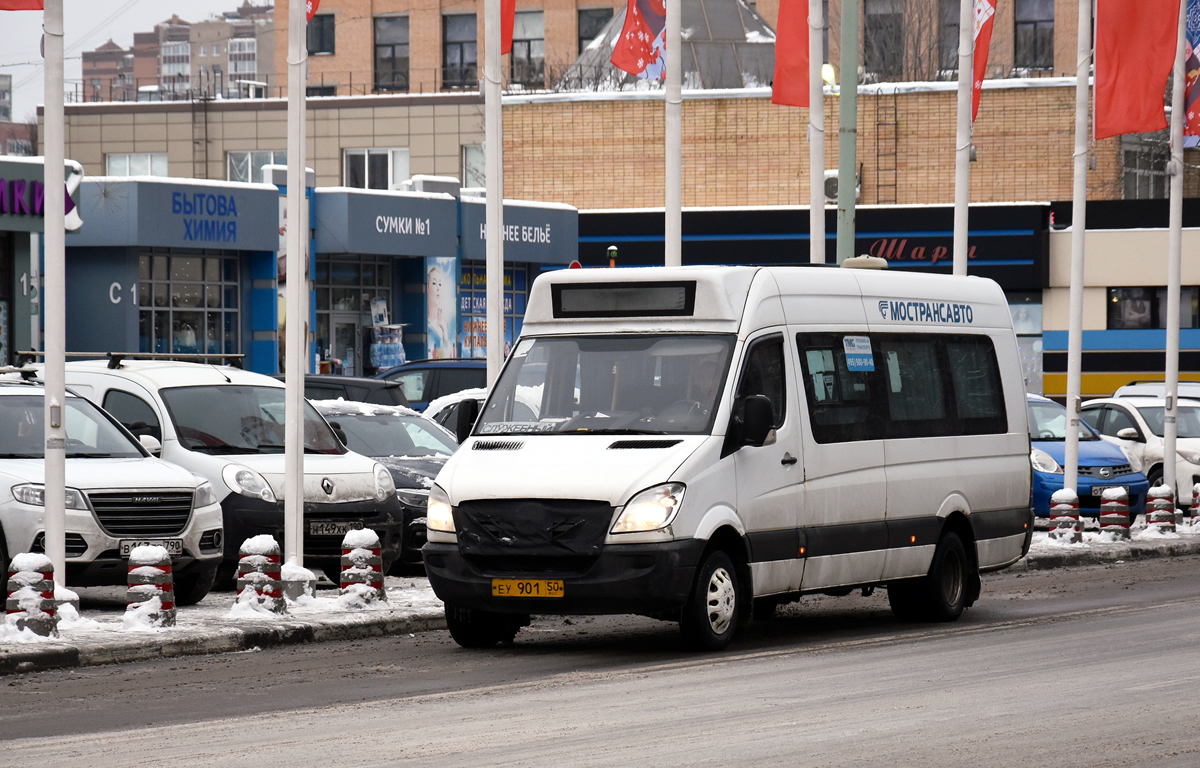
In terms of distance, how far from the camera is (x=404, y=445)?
749 inches

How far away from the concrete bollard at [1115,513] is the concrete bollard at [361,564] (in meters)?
10.7

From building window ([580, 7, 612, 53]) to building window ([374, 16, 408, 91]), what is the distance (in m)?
6.55

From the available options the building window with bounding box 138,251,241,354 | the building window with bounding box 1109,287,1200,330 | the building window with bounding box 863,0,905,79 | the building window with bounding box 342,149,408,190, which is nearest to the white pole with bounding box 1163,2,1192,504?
the building window with bounding box 138,251,241,354

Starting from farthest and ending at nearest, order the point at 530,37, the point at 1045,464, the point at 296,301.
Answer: the point at 530,37 → the point at 1045,464 → the point at 296,301

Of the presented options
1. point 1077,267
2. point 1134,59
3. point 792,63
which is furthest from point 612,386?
point 1134,59

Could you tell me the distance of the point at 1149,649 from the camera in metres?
11.9

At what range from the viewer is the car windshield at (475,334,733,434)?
12.2 m

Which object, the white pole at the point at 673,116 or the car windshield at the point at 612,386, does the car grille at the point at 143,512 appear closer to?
the car windshield at the point at 612,386

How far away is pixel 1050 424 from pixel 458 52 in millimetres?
45694

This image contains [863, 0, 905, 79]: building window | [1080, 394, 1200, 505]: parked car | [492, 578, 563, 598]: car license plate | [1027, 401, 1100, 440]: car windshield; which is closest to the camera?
[492, 578, 563, 598]: car license plate

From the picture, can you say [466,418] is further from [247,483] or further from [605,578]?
[247,483]

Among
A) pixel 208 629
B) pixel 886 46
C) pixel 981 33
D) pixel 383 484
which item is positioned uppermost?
pixel 886 46

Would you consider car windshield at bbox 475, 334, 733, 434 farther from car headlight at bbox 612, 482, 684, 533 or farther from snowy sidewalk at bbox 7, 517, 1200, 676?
snowy sidewalk at bbox 7, 517, 1200, 676

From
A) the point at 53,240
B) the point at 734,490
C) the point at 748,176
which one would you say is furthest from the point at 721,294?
the point at 748,176
